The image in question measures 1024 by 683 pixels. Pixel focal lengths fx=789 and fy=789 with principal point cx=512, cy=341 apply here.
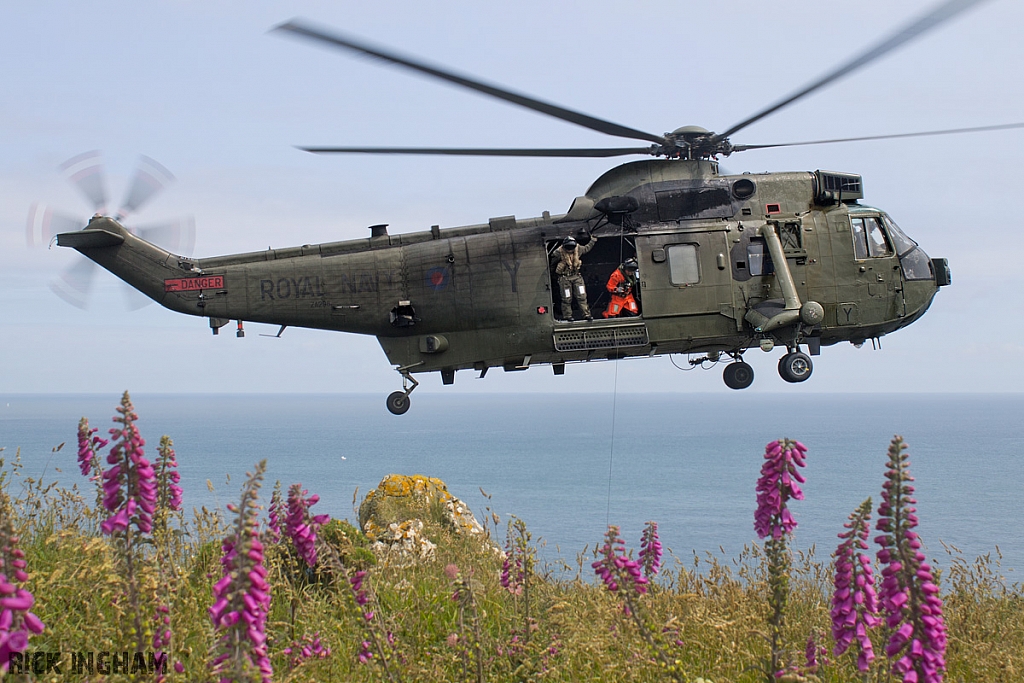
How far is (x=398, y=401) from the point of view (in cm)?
1282

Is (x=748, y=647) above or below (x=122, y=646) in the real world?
below

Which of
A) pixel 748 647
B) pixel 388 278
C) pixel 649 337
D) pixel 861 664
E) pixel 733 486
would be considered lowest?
pixel 733 486

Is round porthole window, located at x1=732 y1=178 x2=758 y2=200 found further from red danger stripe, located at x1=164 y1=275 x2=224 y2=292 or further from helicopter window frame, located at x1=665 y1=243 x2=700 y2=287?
red danger stripe, located at x1=164 y1=275 x2=224 y2=292

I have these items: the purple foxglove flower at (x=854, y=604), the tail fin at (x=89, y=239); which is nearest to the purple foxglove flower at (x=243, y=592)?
the purple foxglove flower at (x=854, y=604)

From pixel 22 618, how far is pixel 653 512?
52546 millimetres

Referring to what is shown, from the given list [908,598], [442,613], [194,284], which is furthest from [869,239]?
[194,284]

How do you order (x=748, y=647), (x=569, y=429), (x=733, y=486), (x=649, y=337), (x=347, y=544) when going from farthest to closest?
(x=569, y=429)
(x=733, y=486)
(x=649, y=337)
(x=748, y=647)
(x=347, y=544)

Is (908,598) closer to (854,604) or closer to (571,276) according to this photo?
(854,604)

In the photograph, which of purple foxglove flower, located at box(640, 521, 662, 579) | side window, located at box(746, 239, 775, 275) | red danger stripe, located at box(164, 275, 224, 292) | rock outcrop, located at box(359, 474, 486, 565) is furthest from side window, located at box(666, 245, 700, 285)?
red danger stripe, located at box(164, 275, 224, 292)

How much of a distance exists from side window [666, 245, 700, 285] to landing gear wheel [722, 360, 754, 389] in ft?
5.81

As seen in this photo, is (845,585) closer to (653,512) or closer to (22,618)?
(22,618)

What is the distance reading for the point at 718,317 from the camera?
12.8m

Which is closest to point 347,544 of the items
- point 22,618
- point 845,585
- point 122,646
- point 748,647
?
point 122,646

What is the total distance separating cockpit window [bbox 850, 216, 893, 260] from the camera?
43.3 feet
